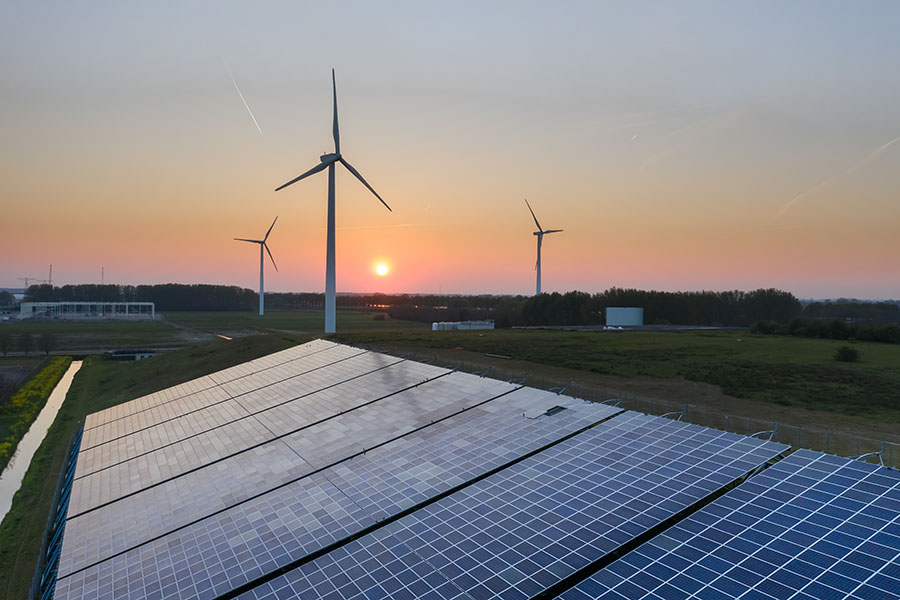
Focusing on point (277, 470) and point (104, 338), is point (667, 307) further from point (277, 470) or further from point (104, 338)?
point (104, 338)

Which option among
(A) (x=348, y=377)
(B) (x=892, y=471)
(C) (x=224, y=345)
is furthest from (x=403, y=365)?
(C) (x=224, y=345)

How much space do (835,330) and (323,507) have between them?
105 m

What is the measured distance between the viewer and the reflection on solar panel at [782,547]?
568 inches

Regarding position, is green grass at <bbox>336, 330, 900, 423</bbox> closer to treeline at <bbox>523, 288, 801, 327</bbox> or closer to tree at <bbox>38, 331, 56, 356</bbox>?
treeline at <bbox>523, 288, 801, 327</bbox>

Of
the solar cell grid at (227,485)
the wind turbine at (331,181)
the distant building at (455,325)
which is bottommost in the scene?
the solar cell grid at (227,485)

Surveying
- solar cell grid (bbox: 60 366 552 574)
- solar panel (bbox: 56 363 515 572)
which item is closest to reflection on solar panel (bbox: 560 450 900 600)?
solar cell grid (bbox: 60 366 552 574)

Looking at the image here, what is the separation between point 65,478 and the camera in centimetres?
3959

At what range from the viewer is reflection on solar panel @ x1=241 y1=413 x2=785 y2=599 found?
17047 millimetres

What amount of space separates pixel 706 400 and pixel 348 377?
104 ft

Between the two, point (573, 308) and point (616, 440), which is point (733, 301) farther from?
point (616, 440)

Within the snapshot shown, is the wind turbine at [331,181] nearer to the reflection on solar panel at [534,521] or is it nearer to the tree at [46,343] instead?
the reflection on solar panel at [534,521]

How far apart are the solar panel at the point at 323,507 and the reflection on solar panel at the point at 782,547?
8.73 meters

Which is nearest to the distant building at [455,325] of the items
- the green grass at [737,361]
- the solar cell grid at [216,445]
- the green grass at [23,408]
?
the green grass at [737,361]

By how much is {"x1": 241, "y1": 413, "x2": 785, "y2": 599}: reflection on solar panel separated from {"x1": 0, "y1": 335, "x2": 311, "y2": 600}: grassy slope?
65.7 ft
